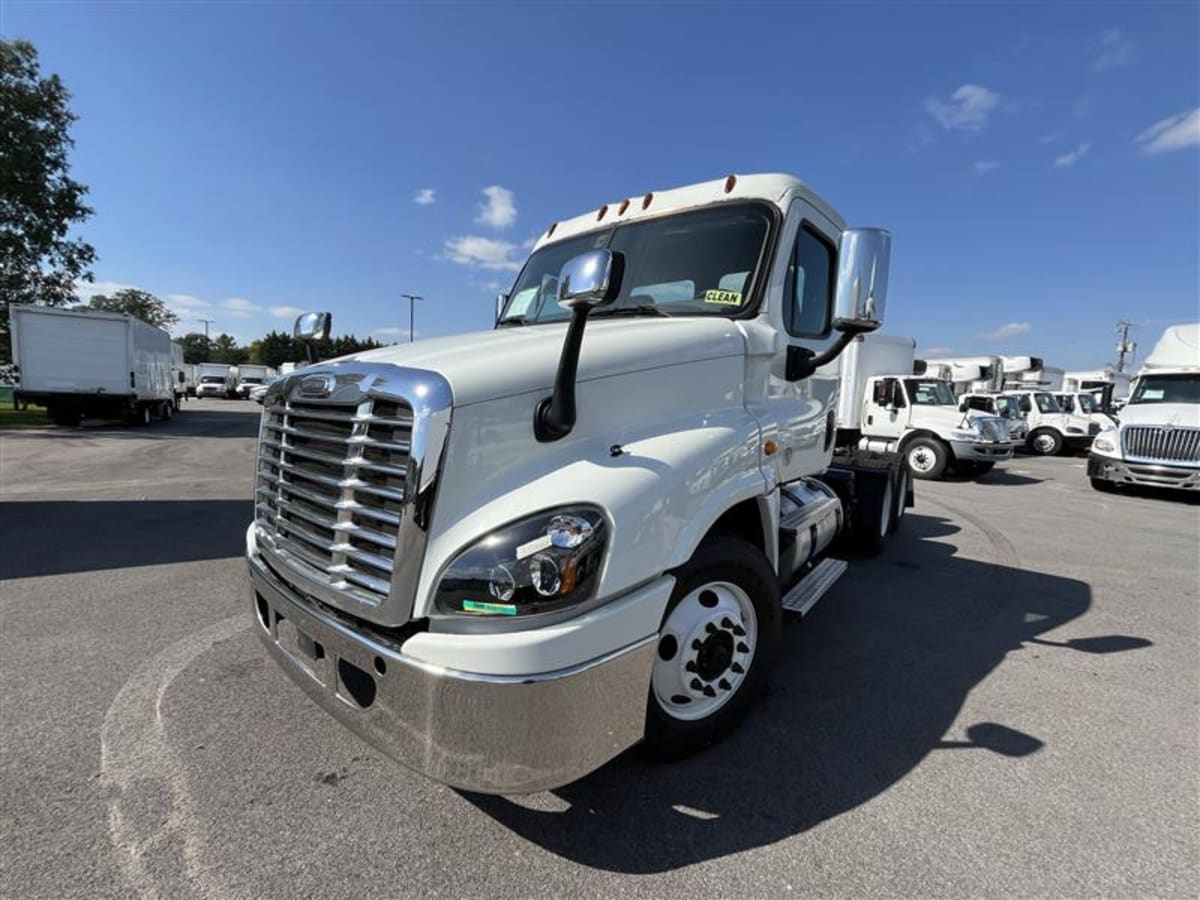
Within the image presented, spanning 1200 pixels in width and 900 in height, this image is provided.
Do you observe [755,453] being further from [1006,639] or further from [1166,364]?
[1166,364]

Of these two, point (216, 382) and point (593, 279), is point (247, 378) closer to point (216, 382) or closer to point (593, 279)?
point (216, 382)

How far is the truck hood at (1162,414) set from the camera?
10.9 meters

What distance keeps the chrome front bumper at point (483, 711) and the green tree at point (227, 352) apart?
116 metres

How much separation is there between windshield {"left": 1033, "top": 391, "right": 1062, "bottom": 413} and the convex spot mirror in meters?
23.2

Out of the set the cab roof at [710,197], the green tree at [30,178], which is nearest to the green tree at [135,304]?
the green tree at [30,178]

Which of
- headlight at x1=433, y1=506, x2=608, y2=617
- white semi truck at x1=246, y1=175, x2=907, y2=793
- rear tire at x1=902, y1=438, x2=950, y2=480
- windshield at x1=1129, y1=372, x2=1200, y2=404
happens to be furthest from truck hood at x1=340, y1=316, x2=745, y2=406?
windshield at x1=1129, y1=372, x2=1200, y2=404

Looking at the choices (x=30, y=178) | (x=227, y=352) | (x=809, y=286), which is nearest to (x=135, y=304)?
(x=227, y=352)

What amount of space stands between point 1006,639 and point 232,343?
127 meters

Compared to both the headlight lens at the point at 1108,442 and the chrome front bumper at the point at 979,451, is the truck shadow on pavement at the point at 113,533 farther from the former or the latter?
the headlight lens at the point at 1108,442

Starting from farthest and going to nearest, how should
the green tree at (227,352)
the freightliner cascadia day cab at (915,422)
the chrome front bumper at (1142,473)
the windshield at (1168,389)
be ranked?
the green tree at (227,352), the freightliner cascadia day cab at (915,422), the windshield at (1168,389), the chrome front bumper at (1142,473)

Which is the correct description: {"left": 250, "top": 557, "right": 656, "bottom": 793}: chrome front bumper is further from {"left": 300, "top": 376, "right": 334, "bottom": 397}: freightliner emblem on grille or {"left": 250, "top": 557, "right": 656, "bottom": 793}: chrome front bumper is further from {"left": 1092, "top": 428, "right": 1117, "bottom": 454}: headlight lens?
{"left": 1092, "top": 428, "right": 1117, "bottom": 454}: headlight lens

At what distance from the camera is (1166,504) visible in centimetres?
1074

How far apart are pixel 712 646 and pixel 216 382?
61904 mm

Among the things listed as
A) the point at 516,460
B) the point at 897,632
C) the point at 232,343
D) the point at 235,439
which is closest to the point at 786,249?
the point at 516,460
